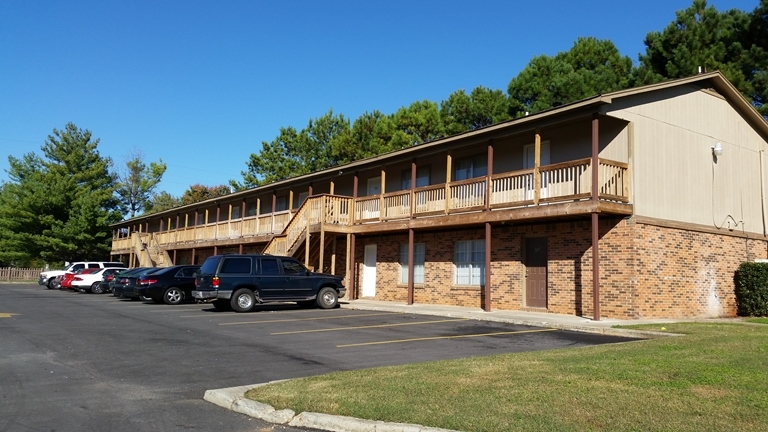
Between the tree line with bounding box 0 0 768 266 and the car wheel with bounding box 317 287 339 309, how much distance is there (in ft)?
54.9

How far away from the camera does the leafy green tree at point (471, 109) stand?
39719mm

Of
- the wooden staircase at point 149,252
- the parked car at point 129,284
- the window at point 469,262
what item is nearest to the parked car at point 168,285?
the parked car at point 129,284

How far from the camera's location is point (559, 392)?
6.82m

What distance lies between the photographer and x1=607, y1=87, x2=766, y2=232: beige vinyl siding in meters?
17.4

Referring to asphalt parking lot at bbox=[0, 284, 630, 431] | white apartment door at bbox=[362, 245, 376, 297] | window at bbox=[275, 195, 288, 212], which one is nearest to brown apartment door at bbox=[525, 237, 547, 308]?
asphalt parking lot at bbox=[0, 284, 630, 431]

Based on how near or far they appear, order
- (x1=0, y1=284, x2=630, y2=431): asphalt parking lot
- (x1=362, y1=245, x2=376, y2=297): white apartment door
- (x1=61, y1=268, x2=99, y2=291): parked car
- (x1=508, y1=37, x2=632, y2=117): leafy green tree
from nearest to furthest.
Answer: (x1=0, y1=284, x2=630, y2=431): asphalt parking lot → (x1=362, y1=245, x2=376, y2=297): white apartment door → (x1=508, y1=37, x2=632, y2=117): leafy green tree → (x1=61, y1=268, x2=99, y2=291): parked car

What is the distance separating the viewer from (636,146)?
17.2m

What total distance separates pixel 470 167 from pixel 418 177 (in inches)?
126

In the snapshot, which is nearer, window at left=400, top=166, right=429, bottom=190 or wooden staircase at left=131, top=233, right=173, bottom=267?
window at left=400, top=166, right=429, bottom=190

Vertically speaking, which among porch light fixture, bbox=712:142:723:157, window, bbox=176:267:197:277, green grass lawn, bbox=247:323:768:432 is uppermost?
porch light fixture, bbox=712:142:723:157

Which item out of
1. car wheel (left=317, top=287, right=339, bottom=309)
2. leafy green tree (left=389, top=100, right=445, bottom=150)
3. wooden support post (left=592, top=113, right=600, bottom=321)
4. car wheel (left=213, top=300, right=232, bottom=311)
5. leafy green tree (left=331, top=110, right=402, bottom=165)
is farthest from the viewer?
leafy green tree (left=331, top=110, right=402, bottom=165)

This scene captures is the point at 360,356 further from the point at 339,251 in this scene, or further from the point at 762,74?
the point at 762,74

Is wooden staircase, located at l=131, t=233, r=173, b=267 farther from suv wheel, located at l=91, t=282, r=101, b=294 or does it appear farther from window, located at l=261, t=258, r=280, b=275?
window, located at l=261, t=258, r=280, b=275

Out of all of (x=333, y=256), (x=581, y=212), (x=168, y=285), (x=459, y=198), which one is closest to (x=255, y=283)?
(x=168, y=285)
